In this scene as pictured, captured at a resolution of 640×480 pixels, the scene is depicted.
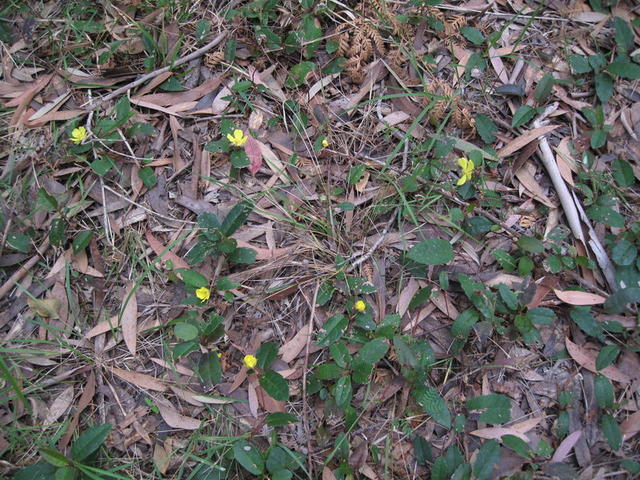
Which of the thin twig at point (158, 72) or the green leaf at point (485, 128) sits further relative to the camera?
the thin twig at point (158, 72)

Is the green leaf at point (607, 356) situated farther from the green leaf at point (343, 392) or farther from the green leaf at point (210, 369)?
the green leaf at point (210, 369)

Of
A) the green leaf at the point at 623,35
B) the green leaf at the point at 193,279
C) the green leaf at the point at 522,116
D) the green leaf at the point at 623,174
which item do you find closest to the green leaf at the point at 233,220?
the green leaf at the point at 193,279

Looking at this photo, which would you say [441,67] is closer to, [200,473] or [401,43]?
[401,43]

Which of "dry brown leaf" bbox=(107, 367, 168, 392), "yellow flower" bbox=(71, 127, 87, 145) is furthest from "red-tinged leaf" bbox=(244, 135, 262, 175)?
"dry brown leaf" bbox=(107, 367, 168, 392)

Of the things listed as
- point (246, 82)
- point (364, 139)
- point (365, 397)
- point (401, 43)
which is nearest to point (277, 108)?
point (246, 82)

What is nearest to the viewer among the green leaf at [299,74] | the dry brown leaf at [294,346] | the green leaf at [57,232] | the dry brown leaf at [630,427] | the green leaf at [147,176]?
the dry brown leaf at [630,427]

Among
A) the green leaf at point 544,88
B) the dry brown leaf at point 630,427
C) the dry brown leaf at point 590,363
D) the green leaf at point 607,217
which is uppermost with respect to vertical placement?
the green leaf at point 544,88
